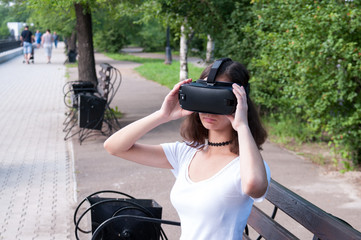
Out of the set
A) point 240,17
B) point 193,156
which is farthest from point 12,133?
point 193,156

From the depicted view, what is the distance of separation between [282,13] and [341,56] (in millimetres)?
1945

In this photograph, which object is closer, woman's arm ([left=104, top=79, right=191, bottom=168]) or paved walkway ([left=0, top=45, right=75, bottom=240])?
woman's arm ([left=104, top=79, right=191, bottom=168])

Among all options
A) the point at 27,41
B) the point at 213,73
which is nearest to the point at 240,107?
the point at 213,73

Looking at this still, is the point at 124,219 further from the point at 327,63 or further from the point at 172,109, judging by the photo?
the point at 327,63

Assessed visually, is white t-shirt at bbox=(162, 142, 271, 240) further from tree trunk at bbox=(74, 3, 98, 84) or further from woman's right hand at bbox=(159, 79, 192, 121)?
tree trunk at bbox=(74, 3, 98, 84)

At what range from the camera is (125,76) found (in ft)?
71.7

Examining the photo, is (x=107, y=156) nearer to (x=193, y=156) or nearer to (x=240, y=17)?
(x=240, y=17)

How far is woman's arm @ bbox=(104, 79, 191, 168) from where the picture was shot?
8.20 ft

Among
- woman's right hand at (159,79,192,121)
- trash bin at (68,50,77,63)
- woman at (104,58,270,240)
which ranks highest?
woman's right hand at (159,79,192,121)

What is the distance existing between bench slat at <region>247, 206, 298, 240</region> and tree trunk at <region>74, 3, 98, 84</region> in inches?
335

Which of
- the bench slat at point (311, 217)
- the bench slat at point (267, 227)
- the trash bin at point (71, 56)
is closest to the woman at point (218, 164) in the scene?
the bench slat at point (311, 217)

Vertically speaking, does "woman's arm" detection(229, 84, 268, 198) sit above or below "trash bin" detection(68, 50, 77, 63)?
above

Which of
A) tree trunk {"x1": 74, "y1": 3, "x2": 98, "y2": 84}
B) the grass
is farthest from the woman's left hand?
the grass

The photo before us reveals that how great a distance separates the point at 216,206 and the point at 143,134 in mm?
A: 579
